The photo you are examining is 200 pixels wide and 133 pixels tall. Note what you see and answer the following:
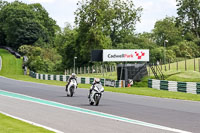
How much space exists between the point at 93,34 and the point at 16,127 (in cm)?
7118

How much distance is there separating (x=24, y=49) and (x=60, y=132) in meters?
93.9

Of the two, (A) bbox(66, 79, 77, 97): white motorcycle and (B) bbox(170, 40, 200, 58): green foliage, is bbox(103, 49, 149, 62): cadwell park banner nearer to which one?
(A) bbox(66, 79, 77, 97): white motorcycle

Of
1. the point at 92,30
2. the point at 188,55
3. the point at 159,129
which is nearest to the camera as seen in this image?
the point at 159,129

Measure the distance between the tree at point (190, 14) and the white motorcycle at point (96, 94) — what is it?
304 feet

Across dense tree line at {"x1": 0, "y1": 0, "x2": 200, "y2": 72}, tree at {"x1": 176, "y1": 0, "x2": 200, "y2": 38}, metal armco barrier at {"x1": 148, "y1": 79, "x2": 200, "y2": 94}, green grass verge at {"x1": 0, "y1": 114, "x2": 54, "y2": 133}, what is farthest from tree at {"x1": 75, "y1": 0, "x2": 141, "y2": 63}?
green grass verge at {"x1": 0, "y1": 114, "x2": 54, "y2": 133}

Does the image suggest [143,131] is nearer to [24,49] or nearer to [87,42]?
[87,42]

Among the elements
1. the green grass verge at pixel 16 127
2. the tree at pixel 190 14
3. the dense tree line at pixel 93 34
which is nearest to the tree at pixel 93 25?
Answer: the dense tree line at pixel 93 34

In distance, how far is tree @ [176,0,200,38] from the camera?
359 feet

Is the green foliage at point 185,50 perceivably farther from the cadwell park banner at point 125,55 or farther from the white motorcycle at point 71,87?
the white motorcycle at point 71,87

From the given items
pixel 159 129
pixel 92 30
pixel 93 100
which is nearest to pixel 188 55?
pixel 92 30

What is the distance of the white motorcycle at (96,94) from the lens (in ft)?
66.4

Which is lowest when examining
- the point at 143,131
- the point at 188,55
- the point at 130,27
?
the point at 143,131

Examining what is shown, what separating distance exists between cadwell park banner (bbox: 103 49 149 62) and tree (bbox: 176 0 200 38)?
66263mm

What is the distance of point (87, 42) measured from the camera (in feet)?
272
